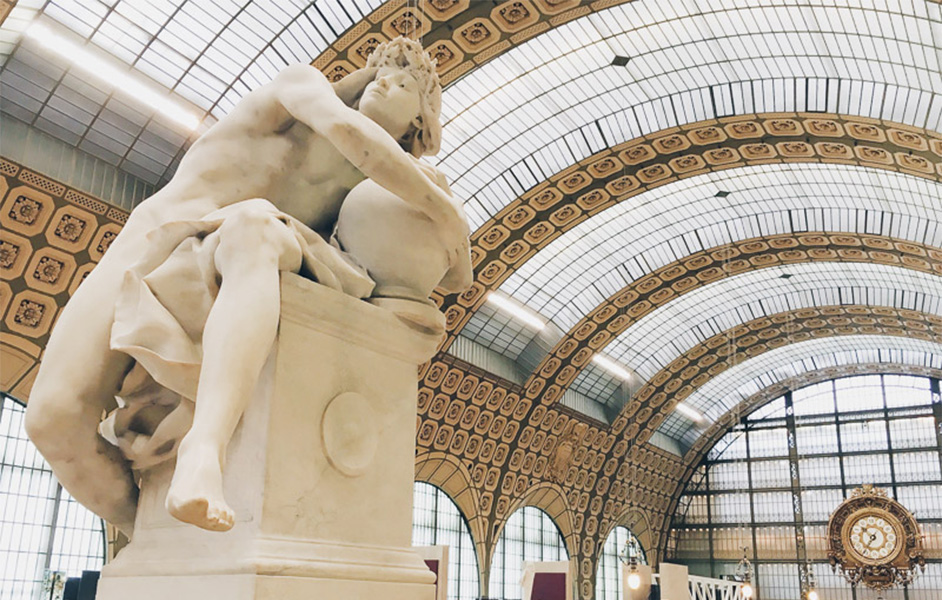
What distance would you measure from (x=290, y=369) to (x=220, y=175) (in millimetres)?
1116

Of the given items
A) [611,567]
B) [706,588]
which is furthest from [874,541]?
[706,588]

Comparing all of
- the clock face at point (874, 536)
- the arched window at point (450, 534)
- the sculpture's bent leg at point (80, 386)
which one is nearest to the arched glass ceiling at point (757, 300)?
the arched window at point (450, 534)

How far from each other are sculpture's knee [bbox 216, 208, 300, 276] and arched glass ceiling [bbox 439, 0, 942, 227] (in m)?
16.0

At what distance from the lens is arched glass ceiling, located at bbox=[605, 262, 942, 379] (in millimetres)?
29938

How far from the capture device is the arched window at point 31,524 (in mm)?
16484

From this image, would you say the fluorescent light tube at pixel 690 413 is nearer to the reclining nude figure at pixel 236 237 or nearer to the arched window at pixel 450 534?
the arched window at pixel 450 534

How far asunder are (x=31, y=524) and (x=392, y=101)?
16.3m

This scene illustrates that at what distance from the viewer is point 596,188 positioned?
76.9ft

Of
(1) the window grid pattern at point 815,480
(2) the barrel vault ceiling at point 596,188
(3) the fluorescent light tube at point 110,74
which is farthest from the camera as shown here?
(1) the window grid pattern at point 815,480

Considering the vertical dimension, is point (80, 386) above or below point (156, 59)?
below

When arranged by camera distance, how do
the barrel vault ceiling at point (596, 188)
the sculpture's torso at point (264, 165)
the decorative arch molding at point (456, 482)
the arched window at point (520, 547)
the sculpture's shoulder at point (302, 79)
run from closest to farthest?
the sculpture's shoulder at point (302, 79), the sculpture's torso at point (264, 165), the barrel vault ceiling at point (596, 188), the decorative arch molding at point (456, 482), the arched window at point (520, 547)

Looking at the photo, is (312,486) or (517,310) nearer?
(312,486)

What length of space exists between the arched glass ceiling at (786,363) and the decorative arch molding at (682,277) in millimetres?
10034

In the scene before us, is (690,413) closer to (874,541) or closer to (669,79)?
(874,541)
